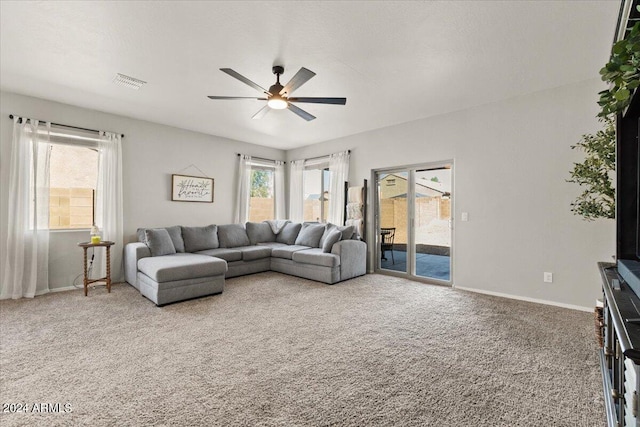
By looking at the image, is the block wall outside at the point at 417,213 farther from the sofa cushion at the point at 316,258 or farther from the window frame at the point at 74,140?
the window frame at the point at 74,140

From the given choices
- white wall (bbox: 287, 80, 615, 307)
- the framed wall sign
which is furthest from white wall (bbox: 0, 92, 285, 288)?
white wall (bbox: 287, 80, 615, 307)

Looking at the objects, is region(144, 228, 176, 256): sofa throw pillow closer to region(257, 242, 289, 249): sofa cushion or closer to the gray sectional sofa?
the gray sectional sofa

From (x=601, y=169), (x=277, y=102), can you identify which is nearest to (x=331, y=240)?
(x=277, y=102)

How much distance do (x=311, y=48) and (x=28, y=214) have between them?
437cm

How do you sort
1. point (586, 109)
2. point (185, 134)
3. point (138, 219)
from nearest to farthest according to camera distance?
point (586, 109), point (138, 219), point (185, 134)

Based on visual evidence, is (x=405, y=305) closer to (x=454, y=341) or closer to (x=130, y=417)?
(x=454, y=341)

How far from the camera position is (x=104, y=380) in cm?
198

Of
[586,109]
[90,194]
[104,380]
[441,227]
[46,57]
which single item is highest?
[46,57]

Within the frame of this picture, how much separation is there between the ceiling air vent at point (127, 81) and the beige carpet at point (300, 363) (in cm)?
269

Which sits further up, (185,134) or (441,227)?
(185,134)

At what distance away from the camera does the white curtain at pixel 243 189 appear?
20.9 ft

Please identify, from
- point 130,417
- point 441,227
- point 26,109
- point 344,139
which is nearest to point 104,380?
point 130,417

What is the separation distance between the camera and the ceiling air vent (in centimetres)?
338

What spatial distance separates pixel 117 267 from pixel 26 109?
100.0 inches
